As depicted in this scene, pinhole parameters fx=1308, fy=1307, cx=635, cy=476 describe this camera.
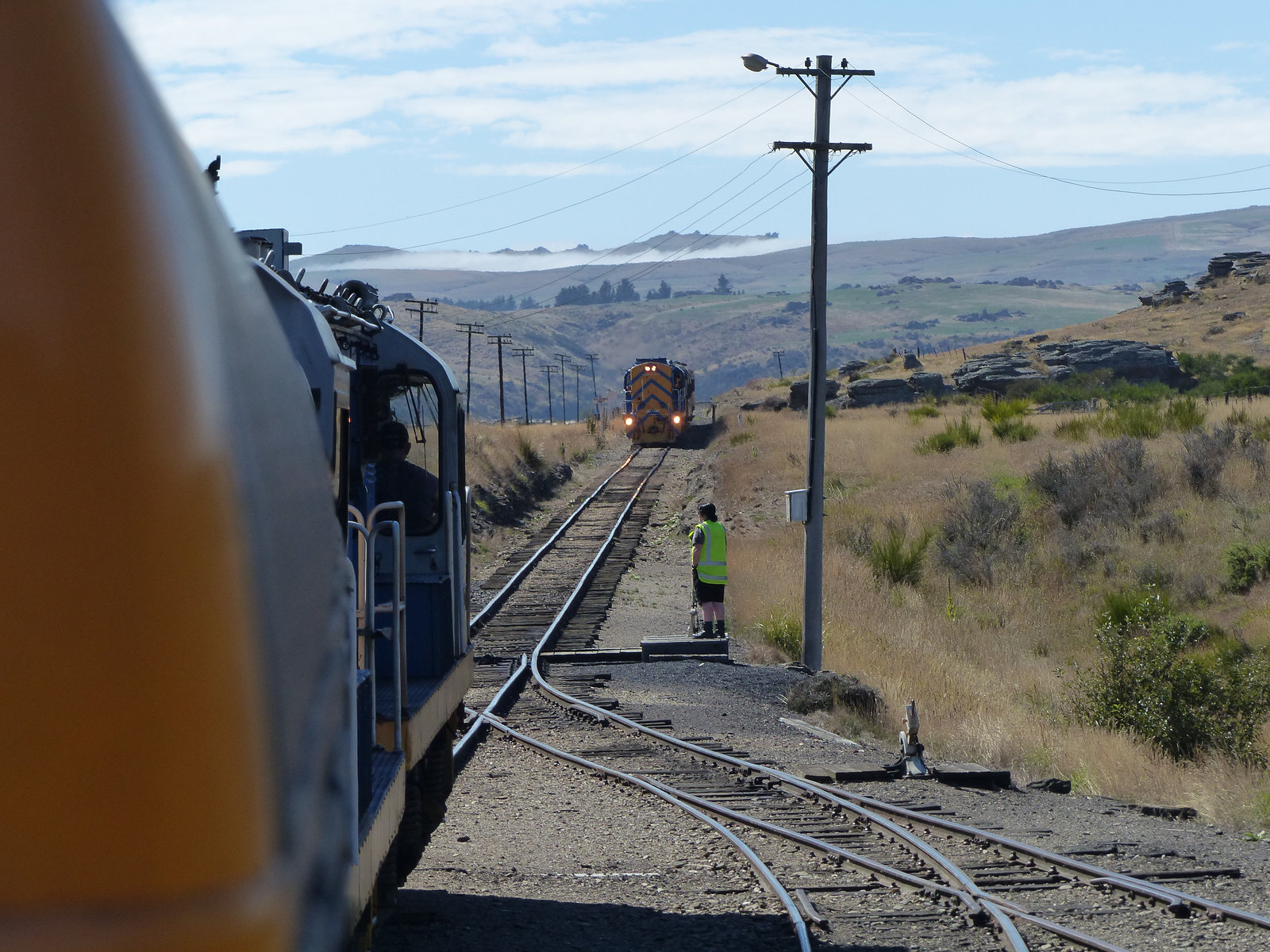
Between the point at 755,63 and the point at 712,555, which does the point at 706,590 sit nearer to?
the point at 712,555

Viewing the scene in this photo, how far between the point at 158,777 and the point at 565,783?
992cm

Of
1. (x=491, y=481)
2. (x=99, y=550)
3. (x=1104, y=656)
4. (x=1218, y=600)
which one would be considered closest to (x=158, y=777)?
(x=99, y=550)

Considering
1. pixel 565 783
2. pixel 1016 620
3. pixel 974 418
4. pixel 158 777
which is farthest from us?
pixel 974 418

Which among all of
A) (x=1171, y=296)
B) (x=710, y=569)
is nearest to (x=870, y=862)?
(x=710, y=569)

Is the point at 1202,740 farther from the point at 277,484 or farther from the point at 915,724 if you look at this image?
the point at 277,484

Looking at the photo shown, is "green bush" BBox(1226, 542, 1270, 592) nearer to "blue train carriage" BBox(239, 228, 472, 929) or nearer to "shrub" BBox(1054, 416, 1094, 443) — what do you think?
"shrub" BBox(1054, 416, 1094, 443)

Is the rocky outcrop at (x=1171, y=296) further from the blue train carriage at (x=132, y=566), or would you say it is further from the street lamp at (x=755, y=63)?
the blue train carriage at (x=132, y=566)

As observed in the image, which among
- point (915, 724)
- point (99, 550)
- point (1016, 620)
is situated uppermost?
point (99, 550)

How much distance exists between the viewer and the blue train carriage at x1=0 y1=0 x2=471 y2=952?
4.42 feet

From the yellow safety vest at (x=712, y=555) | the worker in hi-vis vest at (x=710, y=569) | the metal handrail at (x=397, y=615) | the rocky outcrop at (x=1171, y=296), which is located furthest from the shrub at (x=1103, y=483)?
the rocky outcrop at (x=1171, y=296)

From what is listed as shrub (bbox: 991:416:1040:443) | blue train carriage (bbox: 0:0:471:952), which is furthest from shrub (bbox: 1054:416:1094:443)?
blue train carriage (bbox: 0:0:471:952)

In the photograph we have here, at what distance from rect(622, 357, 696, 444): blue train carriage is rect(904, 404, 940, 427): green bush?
32.3ft

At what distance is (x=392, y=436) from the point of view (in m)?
7.14

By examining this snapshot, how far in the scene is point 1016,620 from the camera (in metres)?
21.4
